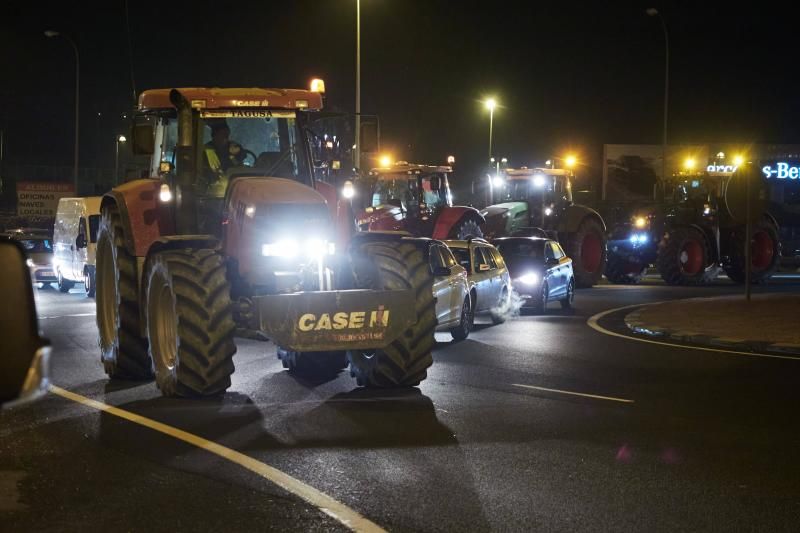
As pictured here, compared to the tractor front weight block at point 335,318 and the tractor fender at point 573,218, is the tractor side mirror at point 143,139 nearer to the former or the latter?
the tractor front weight block at point 335,318

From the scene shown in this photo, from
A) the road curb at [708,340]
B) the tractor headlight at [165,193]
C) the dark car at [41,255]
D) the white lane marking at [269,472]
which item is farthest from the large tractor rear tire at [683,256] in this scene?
the white lane marking at [269,472]

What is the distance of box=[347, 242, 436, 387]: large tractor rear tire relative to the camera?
12.3 meters

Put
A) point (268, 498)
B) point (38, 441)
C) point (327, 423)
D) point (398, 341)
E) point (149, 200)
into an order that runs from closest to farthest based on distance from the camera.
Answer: point (268, 498), point (38, 441), point (327, 423), point (398, 341), point (149, 200)

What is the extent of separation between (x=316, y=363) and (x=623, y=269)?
863 inches

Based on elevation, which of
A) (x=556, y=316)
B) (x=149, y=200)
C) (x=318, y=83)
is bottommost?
(x=556, y=316)

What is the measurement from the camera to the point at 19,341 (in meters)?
2.86

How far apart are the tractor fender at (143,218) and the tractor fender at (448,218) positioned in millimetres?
15397

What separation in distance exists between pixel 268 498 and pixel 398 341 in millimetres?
4782

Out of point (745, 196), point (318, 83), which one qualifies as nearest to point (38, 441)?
point (318, 83)

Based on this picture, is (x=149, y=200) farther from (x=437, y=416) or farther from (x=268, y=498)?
(x=268, y=498)

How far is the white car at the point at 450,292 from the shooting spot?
18109mm

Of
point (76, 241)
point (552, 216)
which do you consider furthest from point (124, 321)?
point (552, 216)

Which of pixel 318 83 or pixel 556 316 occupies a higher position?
pixel 318 83

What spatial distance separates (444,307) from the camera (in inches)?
715
